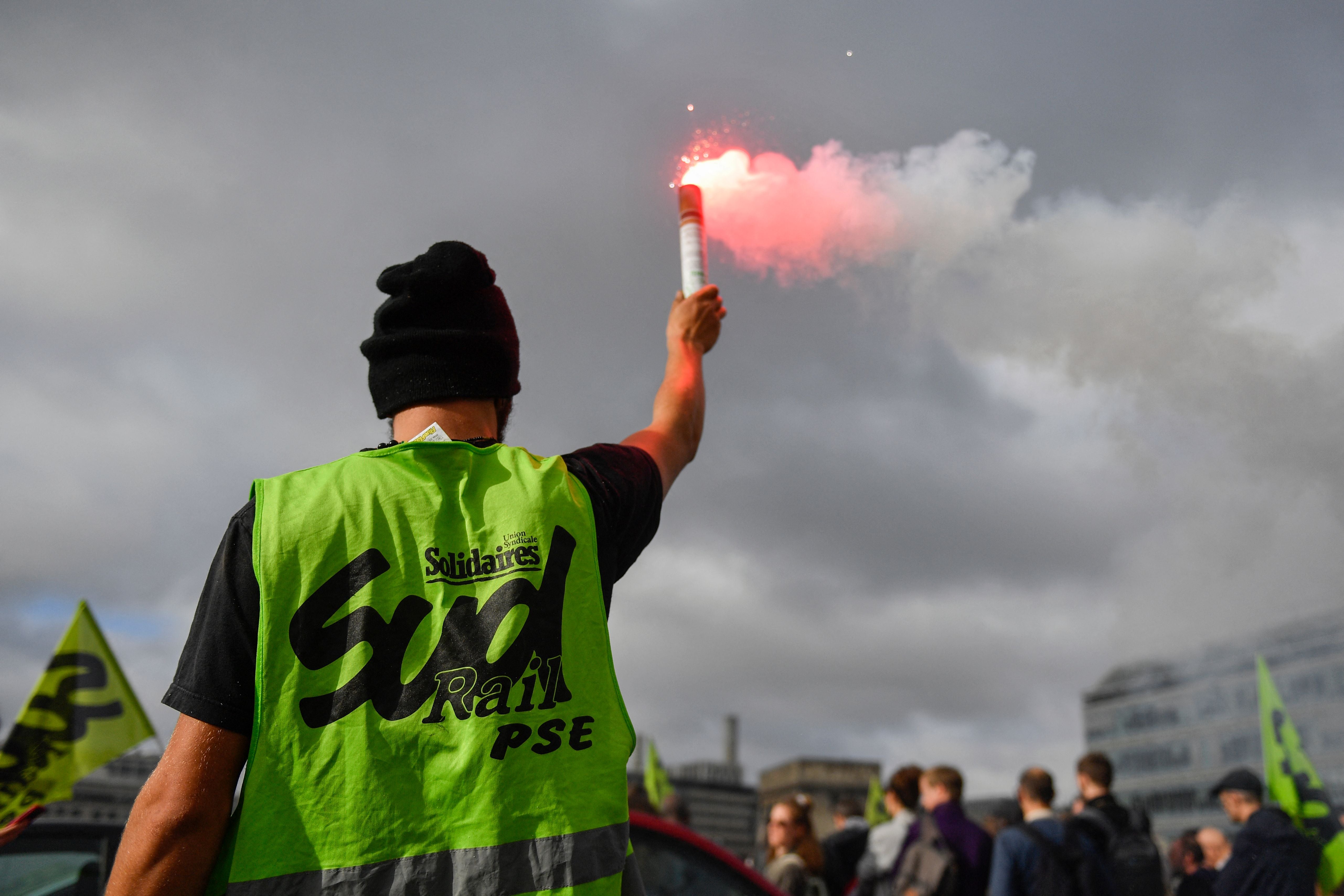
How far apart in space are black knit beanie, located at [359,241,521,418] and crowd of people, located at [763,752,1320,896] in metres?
5.02

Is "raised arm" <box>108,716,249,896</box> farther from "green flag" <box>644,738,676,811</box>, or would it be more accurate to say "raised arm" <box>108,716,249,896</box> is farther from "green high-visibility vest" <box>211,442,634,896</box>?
"green flag" <box>644,738,676,811</box>

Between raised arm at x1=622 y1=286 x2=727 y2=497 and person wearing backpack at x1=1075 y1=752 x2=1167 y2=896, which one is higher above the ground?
raised arm at x1=622 y1=286 x2=727 y2=497

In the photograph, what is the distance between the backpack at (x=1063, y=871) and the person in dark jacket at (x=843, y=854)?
1604mm

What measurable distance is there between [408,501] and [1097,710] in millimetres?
108215

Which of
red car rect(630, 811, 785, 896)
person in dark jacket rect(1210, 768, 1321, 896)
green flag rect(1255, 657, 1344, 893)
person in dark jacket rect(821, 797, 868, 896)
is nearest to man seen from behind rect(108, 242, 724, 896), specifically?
red car rect(630, 811, 785, 896)

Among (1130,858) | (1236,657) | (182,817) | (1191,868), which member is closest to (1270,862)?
(1130,858)

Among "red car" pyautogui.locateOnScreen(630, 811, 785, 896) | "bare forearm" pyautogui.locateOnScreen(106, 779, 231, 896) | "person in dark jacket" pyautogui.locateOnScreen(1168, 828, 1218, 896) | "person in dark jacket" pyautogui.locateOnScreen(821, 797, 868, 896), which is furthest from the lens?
"person in dark jacket" pyautogui.locateOnScreen(821, 797, 868, 896)

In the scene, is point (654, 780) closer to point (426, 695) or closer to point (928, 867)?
point (928, 867)

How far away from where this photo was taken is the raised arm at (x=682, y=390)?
1.95m

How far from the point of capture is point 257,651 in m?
1.32

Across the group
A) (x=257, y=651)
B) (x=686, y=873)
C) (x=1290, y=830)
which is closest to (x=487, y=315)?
(x=257, y=651)

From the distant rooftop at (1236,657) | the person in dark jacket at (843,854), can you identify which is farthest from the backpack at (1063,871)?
the distant rooftop at (1236,657)

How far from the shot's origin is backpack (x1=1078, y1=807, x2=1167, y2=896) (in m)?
6.24

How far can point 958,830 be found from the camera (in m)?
6.45
